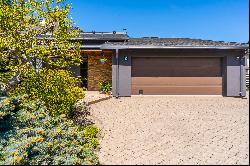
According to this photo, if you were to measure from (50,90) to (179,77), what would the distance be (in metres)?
11.9

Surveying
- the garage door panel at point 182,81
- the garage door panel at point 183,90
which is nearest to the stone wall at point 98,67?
the garage door panel at point 182,81

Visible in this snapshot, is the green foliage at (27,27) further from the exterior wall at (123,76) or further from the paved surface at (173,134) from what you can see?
the exterior wall at (123,76)

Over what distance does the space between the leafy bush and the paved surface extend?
173 cm

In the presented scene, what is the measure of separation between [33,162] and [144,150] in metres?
3.19

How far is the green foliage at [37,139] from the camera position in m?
5.70

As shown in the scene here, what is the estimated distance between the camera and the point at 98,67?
21.0 metres

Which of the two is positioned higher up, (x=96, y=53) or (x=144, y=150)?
(x=96, y=53)

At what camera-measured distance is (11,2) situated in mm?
10055

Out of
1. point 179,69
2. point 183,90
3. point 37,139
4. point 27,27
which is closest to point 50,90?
point 27,27

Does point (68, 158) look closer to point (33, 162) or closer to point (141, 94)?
point (33, 162)

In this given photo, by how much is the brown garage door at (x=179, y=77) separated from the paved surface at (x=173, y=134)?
469 cm

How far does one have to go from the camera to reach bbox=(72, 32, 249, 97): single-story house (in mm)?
→ 18453

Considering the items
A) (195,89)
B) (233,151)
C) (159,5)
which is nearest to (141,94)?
(195,89)

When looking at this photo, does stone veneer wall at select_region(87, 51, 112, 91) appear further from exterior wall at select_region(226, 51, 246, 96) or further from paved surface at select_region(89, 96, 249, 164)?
exterior wall at select_region(226, 51, 246, 96)
